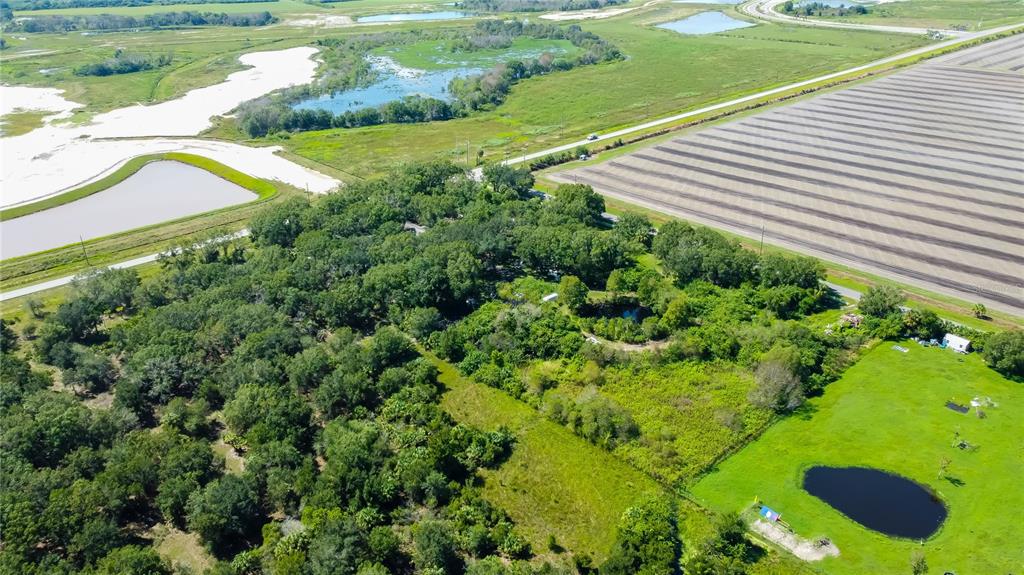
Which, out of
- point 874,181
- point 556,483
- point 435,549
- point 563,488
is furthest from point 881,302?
point 435,549

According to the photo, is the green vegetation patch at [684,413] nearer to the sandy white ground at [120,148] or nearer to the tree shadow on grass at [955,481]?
the tree shadow on grass at [955,481]

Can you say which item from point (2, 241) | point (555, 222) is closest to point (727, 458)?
point (555, 222)

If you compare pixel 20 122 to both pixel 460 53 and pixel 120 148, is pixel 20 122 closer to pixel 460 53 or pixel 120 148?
pixel 120 148

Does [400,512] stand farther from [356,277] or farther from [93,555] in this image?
[356,277]

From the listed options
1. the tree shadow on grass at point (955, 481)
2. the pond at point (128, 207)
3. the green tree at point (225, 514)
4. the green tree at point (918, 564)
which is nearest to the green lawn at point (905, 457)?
the tree shadow on grass at point (955, 481)

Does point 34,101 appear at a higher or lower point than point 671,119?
higher
